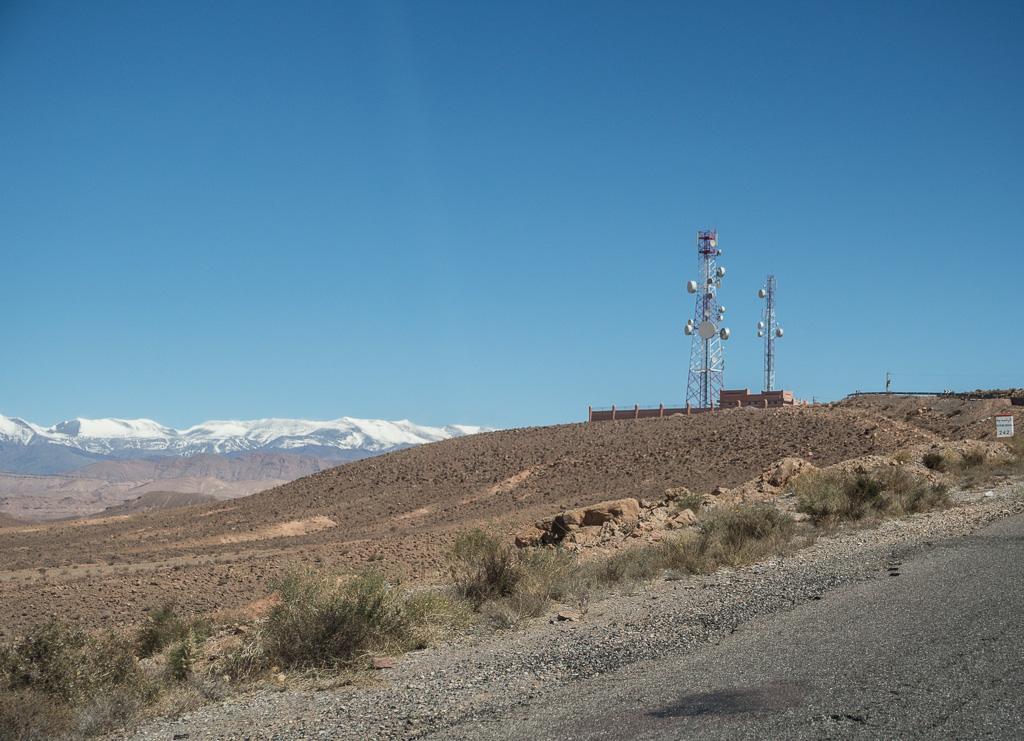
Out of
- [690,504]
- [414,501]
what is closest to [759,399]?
[414,501]

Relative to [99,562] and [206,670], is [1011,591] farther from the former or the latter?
[99,562]

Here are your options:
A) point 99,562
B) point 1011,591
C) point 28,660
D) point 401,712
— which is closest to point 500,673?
point 401,712

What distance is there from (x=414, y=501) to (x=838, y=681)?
40698mm

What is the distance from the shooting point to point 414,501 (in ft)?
150

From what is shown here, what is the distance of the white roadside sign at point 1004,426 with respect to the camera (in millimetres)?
29781

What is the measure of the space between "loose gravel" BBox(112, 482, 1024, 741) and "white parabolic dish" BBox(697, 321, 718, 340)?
4707 cm

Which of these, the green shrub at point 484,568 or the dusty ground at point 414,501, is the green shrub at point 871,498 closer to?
the green shrub at point 484,568

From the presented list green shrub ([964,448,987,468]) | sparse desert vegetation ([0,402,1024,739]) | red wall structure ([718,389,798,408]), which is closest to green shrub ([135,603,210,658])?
sparse desert vegetation ([0,402,1024,739])

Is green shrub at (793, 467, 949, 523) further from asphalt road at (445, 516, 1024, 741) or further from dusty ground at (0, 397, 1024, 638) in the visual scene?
dusty ground at (0, 397, 1024, 638)

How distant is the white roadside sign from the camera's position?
29.8m

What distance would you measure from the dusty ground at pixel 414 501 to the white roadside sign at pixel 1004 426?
214 inches

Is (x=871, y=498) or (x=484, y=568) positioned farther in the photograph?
(x=871, y=498)

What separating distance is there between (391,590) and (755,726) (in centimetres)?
654

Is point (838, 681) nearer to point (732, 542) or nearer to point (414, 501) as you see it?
point (732, 542)
